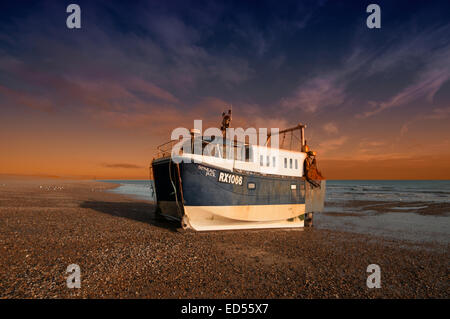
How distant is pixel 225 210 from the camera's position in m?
14.1

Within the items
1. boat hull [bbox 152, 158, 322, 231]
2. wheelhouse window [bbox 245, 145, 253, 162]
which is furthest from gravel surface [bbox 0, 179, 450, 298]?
wheelhouse window [bbox 245, 145, 253, 162]

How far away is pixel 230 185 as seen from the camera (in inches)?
556

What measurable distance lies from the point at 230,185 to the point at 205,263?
5969mm

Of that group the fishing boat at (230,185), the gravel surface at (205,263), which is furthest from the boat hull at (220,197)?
the gravel surface at (205,263)

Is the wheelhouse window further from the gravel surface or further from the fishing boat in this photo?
the gravel surface

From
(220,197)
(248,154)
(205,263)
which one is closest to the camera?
(205,263)

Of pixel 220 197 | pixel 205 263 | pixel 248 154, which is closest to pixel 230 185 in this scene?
pixel 220 197

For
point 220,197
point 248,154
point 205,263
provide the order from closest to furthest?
point 205,263 < point 220,197 < point 248,154

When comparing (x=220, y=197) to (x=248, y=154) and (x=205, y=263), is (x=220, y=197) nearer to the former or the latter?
(x=248, y=154)

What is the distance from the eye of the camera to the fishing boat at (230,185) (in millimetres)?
13320

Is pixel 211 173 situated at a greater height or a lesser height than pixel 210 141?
lesser
